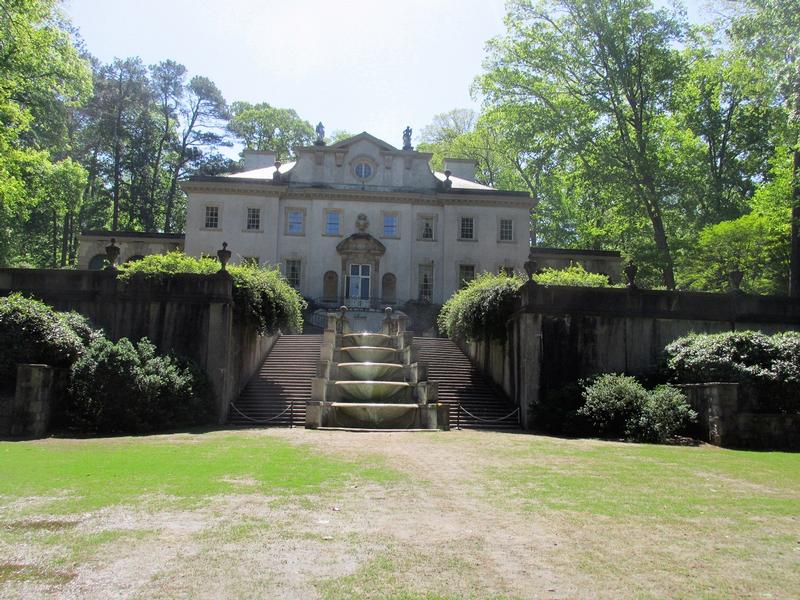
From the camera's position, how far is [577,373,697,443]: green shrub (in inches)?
617

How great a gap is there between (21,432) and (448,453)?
8.99 meters

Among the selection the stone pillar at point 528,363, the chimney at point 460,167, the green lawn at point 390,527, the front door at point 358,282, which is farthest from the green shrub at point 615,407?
the chimney at point 460,167

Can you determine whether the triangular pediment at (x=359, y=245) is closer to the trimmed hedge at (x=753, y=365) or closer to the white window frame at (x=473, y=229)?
the white window frame at (x=473, y=229)

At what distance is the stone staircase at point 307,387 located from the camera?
63.3 feet

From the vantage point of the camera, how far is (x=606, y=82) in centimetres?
3391

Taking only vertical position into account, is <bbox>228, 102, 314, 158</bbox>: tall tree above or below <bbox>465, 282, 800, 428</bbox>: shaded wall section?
above

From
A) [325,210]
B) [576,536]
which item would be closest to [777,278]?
[325,210]

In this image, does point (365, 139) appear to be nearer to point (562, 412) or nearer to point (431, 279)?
point (431, 279)

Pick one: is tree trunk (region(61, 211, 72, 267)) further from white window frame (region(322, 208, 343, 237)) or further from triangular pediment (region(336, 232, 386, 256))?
triangular pediment (region(336, 232, 386, 256))

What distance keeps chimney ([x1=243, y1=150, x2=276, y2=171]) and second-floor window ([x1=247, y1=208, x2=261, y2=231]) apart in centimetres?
585

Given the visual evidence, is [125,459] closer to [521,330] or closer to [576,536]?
[576,536]

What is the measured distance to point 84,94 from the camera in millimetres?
29562

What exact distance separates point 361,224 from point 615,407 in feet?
88.3

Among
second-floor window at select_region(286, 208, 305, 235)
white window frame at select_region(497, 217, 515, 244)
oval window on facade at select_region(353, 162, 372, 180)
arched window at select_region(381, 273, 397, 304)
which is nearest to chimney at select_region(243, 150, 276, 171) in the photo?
second-floor window at select_region(286, 208, 305, 235)
